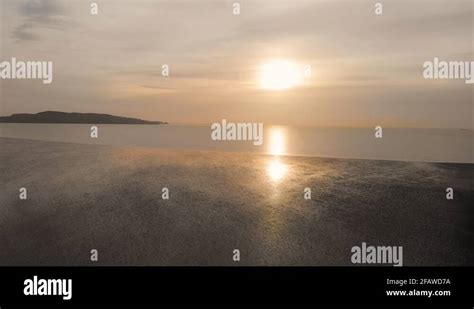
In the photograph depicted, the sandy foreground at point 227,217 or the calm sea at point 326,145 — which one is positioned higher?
the calm sea at point 326,145

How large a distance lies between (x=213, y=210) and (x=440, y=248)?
5977 mm

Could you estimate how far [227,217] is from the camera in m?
8.38

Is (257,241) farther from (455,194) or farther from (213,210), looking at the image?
(455,194)

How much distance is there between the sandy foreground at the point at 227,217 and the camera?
6621 mm

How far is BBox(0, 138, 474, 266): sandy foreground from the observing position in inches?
261

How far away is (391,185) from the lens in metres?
11.4
